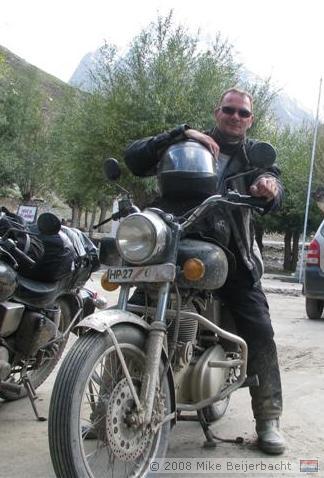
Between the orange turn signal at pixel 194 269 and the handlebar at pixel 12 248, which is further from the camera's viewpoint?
the handlebar at pixel 12 248

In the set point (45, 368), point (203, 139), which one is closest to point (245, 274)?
point (203, 139)

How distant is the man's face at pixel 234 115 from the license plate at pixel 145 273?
1158 mm

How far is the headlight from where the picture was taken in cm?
283

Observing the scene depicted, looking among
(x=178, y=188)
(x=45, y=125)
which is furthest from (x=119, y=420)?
(x=45, y=125)

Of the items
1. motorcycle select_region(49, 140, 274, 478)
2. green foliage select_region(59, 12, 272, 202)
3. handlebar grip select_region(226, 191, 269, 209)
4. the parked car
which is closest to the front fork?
motorcycle select_region(49, 140, 274, 478)

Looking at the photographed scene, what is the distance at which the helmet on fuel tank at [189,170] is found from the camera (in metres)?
3.21

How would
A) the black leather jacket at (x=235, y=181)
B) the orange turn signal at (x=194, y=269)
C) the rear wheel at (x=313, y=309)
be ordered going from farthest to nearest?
the rear wheel at (x=313, y=309) < the black leather jacket at (x=235, y=181) < the orange turn signal at (x=194, y=269)

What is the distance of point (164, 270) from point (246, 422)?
1.74m

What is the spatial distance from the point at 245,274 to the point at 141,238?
3.05 ft

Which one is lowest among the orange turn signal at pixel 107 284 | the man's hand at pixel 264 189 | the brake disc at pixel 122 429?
the brake disc at pixel 122 429

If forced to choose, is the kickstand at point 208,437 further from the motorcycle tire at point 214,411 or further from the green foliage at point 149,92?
the green foliage at point 149,92

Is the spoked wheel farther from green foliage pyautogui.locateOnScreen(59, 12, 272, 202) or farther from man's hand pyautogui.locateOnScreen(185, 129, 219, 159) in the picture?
green foliage pyautogui.locateOnScreen(59, 12, 272, 202)

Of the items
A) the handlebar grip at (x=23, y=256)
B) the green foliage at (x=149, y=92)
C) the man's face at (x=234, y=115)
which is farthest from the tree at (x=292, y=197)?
the handlebar grip at (x=23, y=256)

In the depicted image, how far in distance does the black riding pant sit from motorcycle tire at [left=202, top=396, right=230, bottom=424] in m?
0.25
